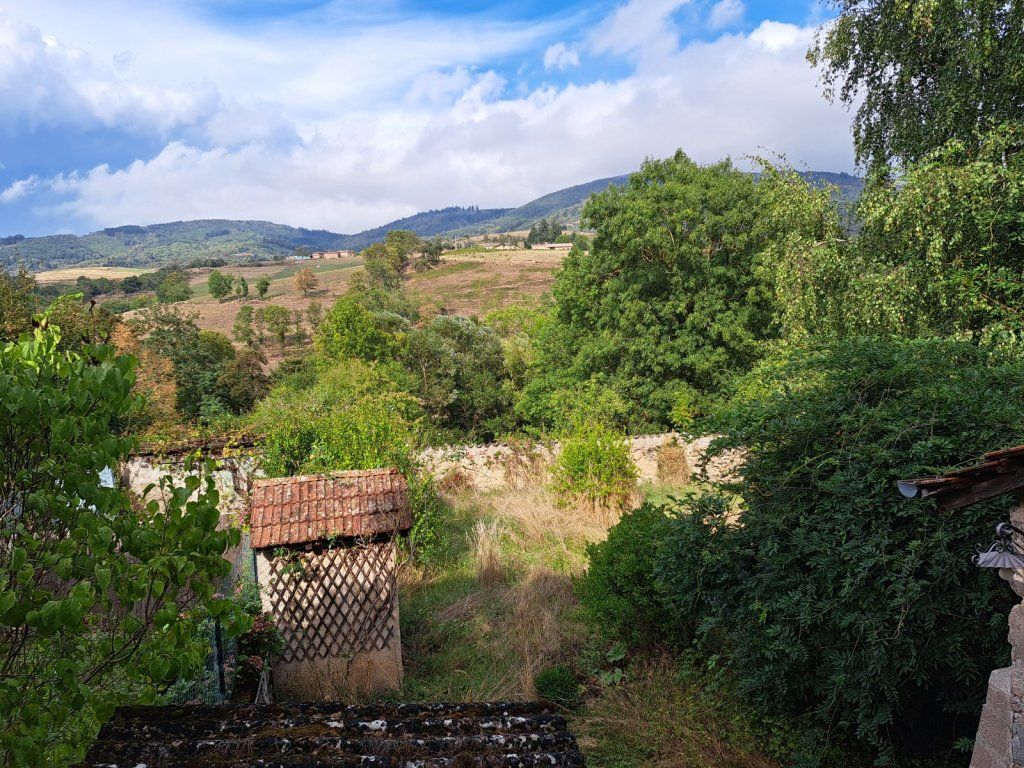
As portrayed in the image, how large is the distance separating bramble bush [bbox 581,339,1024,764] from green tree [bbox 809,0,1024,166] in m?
5.55

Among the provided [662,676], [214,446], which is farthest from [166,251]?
[662,676]

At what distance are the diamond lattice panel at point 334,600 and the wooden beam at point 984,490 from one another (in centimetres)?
513

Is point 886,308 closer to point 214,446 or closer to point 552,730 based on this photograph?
point 552,730

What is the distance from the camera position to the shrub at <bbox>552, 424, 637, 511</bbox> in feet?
38.8

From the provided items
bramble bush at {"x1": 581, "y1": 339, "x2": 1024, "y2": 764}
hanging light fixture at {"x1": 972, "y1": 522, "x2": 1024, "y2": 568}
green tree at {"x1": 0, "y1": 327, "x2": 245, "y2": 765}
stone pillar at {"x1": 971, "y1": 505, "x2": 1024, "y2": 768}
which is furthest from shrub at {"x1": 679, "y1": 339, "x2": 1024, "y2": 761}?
green tree at {"x1": 0, "y1": 327, "x2": 245, "y2": 765}

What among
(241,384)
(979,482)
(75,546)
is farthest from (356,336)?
(979,482)

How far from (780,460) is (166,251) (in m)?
190

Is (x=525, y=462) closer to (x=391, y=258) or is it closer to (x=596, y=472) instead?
(x=596, y=472)

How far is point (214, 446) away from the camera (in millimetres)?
13852

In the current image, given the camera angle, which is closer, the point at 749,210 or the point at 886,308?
the point at 886,308

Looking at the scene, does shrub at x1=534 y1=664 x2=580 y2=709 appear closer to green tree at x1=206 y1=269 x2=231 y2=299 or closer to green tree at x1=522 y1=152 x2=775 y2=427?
green tree at x1=522 y1=152 x2=775 y2=427

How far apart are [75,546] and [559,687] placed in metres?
5.24

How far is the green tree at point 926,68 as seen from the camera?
351 inches

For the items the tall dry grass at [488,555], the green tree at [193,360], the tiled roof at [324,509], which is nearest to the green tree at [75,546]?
the tiled roof at [324,509]
